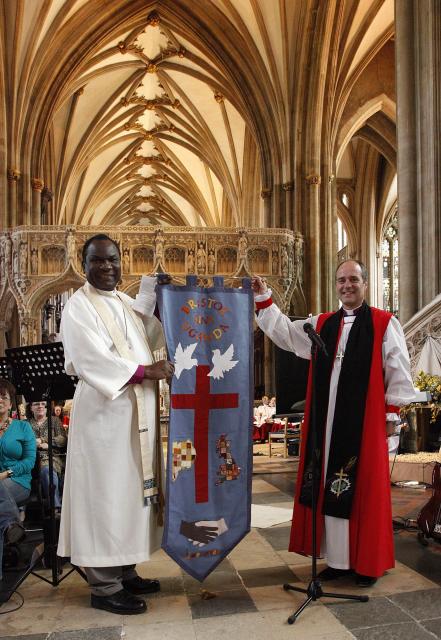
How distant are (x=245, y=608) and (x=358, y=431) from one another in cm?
110

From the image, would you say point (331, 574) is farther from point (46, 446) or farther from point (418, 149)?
point (418, 149)

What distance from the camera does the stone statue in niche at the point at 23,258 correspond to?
53.8 ft

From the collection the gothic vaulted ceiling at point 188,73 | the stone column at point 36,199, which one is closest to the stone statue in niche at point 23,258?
the gothic vaulted ceiling at point 188,73

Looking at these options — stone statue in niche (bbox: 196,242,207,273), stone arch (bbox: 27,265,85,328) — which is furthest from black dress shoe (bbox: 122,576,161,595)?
stone statue in niche (bbox: 196,242,207,273)

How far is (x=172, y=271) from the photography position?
17.0 meters

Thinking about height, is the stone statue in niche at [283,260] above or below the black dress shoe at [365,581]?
above

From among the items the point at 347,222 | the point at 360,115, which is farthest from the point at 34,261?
the point at 347,222

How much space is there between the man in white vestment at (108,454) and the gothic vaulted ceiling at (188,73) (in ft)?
52.3

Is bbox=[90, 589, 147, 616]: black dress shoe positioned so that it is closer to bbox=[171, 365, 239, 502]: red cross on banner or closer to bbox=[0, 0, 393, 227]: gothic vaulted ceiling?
bbox=[171, 365, 239, 502]: red cross on banner

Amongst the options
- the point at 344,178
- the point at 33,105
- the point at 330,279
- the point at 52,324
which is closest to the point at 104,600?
the point at 330,279

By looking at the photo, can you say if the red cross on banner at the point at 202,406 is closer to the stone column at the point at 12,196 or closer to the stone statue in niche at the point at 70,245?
the stone statue in niche at the point at 70,245

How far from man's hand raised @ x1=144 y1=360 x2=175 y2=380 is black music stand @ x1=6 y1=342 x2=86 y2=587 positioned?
25.7 inches

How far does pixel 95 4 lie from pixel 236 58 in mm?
4391

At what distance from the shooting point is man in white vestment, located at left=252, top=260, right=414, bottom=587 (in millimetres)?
3414
